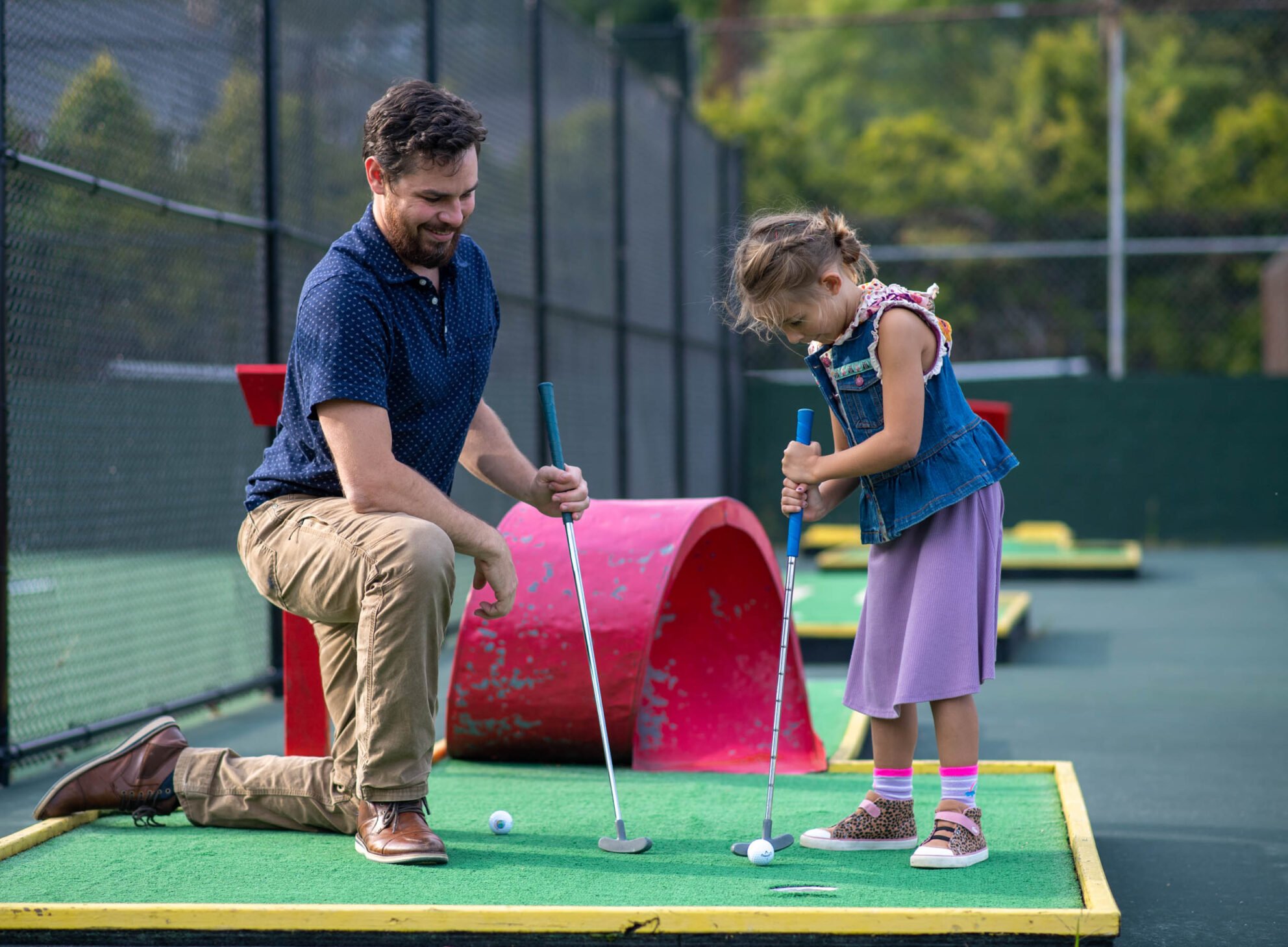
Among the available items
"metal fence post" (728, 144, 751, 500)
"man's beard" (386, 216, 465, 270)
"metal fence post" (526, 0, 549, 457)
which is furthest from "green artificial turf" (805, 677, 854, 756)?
"metal fence post" (728, 144, 751, 500)

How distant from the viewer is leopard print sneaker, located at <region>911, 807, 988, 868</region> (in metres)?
2.89

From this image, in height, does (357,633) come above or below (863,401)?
below

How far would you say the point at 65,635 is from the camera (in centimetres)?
783

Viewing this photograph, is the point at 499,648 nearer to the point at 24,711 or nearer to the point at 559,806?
the point at 559,806

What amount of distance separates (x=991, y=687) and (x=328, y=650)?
11.0ft

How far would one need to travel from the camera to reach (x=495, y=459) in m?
3.29

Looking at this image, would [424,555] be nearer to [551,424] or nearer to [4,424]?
[551,424]

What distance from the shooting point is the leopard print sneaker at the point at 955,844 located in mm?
2887

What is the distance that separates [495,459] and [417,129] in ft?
2.48

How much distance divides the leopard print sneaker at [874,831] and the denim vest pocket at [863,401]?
76cm

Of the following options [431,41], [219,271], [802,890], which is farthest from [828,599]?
[802,890]

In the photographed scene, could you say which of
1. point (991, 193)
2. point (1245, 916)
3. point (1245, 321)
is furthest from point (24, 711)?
point (991, 193)

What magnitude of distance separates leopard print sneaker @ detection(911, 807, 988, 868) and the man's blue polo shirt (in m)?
1.20

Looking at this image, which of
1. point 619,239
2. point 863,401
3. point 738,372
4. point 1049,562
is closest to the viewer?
point 863,401
